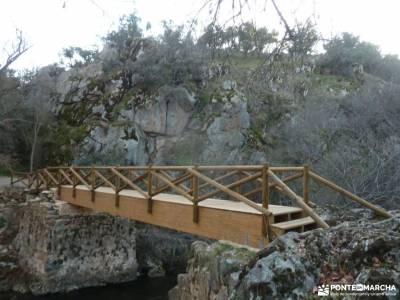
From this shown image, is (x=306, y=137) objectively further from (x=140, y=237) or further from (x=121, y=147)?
(x=121, y=147)

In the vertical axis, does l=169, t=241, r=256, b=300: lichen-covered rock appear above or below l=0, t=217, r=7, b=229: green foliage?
above

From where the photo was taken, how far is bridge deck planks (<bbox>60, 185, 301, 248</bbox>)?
14.6ft

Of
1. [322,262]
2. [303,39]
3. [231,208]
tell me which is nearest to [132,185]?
[231,208]

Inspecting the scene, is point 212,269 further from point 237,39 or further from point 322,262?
point 237,39

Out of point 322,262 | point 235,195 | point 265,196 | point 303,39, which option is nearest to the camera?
point 322,262

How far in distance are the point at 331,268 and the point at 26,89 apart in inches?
994

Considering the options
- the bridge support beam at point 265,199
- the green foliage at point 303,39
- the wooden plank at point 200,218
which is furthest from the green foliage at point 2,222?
the green foliage at point 303,39

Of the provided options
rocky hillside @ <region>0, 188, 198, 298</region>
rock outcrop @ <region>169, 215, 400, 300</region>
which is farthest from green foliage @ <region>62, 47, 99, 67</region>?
rock outcrop @ <region>169, 215, 400, 300</region>

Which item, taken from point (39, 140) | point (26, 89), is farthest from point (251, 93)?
point (26, 89)

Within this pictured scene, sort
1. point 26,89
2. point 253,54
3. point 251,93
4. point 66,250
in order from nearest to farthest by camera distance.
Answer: point 253,54
point 251,93
point 66,250
point 26,89

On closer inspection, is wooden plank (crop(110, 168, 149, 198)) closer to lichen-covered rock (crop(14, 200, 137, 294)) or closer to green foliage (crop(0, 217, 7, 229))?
lichen-covered rock (crop(14, 200, 137, 294))

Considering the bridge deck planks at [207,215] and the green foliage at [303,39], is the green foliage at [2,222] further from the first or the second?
the green foliage at [303,39]

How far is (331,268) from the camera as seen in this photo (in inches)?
79.3

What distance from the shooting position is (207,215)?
5176 mm
